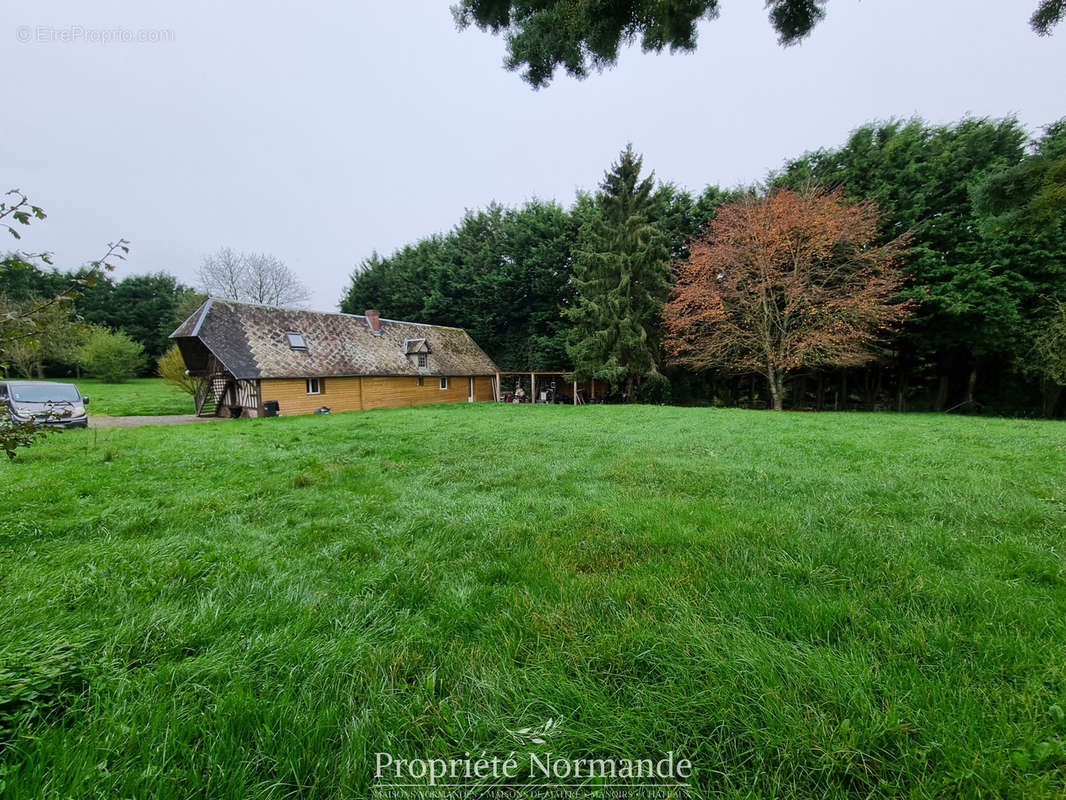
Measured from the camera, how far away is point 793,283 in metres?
15.8

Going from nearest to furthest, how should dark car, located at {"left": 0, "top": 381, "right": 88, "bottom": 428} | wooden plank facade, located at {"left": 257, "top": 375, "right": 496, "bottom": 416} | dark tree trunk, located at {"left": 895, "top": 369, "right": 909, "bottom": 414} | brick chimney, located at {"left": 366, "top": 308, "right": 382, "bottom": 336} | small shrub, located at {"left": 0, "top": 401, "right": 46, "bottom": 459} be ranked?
small shrub, located at {"left": 0, "top": 401, "right": 46, "bottom": 459} < dark car, located at {"left": 0, "top": 381, "right": 88, "bottom": 428} < wooden plank facade, located at {"left": 257, "top": 375, "right": 496, "bottom": 416} < dark tree trunk, located at {"left": 895, "top": 369, "right": 909, "bottom": 414} < brick chimney, located at {"left": 366, "top": 308, "right": 382, "bottom": 336}

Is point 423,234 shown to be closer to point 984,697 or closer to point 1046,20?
point 1046,20

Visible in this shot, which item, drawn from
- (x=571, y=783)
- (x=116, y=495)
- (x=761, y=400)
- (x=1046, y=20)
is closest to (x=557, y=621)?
(x=571, y=783)

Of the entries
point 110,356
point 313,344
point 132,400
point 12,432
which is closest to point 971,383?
point 12,432

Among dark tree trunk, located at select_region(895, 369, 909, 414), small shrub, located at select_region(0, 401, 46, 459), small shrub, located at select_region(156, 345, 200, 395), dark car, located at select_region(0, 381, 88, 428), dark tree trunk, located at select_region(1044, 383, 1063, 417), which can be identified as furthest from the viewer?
dark tree trunk, located at select_region(895, 369, 909, 414)

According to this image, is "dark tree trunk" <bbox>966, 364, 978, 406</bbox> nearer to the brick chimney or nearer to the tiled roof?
the tiled roof

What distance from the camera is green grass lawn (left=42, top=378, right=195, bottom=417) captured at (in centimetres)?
1844

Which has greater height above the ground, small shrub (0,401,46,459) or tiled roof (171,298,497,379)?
tiled roof (171,298,497,379)

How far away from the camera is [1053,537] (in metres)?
2.72

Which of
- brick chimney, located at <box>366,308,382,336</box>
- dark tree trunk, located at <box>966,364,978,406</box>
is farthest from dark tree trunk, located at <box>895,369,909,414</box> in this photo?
brick chimney, located at <box>366,308,382,336</box>

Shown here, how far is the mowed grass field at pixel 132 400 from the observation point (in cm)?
1838

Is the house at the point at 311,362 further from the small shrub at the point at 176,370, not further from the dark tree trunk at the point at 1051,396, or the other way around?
the dark tree trunk at the point at 1051,396

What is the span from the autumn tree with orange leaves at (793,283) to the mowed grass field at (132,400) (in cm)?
2607

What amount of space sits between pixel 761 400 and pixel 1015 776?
84.3 ft
